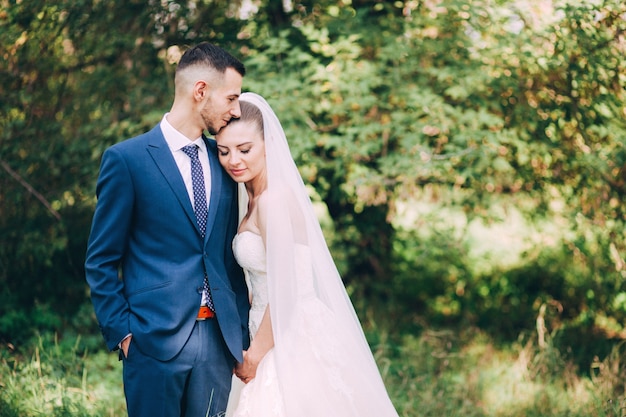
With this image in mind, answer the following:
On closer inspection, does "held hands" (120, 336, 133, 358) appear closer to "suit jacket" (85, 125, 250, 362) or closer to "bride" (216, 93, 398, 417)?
"suit jacket" (85, 125, 250, 362)

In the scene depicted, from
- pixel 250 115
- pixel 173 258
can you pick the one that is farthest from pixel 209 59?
pixel 173 258

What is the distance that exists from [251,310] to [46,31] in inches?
123

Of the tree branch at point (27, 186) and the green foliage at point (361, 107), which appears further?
the tree branch at point (27, 186)

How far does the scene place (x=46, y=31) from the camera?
15.9 ft

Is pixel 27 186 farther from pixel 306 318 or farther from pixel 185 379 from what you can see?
pixel 306 318

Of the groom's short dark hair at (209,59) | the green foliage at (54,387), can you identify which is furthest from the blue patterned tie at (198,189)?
the green foliage at (54,387)

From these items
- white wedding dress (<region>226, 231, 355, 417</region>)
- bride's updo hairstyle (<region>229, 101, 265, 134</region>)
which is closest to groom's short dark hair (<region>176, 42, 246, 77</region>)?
bride's updo hairstyle (<region>229, 101, 265, 134</region>)

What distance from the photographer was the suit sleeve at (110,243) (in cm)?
257

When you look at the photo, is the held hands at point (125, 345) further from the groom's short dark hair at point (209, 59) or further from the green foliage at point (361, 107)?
the green foliage at point (361, 107)

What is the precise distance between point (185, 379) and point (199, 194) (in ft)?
2.58

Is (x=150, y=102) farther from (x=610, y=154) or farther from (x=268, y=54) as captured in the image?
(x=610, y=154)

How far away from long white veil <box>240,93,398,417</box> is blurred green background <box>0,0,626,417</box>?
1.49 metres

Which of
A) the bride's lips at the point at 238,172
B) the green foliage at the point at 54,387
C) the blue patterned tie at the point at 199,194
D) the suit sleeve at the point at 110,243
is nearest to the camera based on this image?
the suit sleeve at the point at 110,243

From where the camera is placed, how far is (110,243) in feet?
8.46
